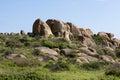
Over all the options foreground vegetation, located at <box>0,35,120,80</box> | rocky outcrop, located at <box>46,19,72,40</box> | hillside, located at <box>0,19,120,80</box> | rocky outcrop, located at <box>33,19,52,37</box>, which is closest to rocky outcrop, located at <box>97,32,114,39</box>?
hillside, located at <box>0,19,120,80</box>

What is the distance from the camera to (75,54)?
44562mm

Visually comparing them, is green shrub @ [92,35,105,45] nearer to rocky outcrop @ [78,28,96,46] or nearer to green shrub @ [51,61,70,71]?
rocky outcrop @ [78,28,96,46]

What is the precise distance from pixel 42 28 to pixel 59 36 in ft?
11.2

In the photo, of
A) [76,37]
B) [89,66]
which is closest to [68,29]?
[76,37]

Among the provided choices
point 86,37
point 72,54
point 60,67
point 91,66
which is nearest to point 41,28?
point 86,37

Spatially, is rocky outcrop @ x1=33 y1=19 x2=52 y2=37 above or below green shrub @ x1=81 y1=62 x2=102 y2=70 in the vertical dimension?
above

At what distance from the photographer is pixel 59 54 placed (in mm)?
45250

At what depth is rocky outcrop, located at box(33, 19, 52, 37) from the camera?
64.1m

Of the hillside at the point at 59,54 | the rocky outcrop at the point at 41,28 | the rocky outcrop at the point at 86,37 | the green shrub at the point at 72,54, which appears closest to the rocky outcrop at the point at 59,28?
the hillside at the point at 59,54

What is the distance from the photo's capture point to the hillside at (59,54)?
2503 centimetres

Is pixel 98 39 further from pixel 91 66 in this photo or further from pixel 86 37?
pixel 91 66

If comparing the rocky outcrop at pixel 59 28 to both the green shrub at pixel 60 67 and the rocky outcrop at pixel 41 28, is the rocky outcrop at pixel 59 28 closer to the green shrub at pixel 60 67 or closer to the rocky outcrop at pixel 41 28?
the rocky outcrop at pixel 41 28

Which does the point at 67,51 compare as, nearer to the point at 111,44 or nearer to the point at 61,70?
the point at 61,70

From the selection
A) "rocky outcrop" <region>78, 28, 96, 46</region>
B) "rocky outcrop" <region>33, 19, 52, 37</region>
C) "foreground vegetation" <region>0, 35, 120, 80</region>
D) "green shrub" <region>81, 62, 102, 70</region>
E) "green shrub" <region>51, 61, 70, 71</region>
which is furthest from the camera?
"rocky outcrop" <region>78, 28, 96, 46</region>
